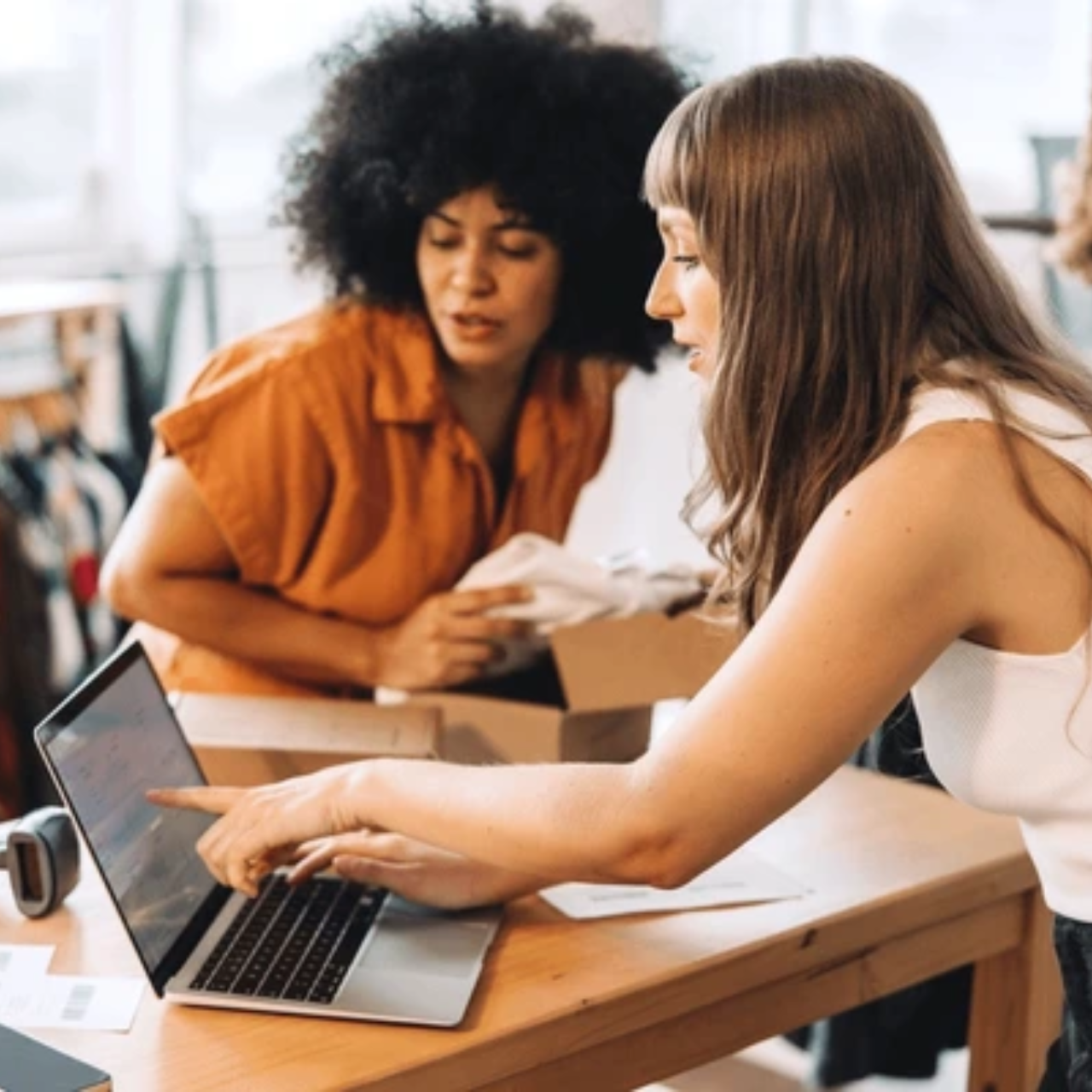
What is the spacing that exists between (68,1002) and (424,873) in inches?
12.2

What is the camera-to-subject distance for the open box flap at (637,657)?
6.41 feet

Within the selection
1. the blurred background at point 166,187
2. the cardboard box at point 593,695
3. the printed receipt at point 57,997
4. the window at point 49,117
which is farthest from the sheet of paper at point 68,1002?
the window at point 49,117

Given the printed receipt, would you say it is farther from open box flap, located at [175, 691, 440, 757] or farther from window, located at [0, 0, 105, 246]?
window, located at [0, 0, 105, 246]

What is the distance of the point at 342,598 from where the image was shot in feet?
7.02

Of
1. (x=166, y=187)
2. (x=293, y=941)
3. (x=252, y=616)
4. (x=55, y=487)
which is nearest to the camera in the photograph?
(x=293, y=941)

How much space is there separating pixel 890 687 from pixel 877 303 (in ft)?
0.86

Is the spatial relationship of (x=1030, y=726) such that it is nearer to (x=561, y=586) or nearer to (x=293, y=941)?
(x=293, y=941)

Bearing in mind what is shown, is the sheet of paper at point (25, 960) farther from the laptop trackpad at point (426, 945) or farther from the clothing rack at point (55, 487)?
the clothing rack at point (55, 487)

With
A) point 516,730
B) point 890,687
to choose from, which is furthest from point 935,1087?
point 890,687

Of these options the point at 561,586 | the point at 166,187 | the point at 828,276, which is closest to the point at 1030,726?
the point at 828,276

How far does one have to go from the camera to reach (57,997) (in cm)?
144

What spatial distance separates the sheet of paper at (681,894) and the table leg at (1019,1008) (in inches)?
Answer: 11.7

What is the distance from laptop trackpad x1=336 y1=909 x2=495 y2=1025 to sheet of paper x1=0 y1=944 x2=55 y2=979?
236 mm

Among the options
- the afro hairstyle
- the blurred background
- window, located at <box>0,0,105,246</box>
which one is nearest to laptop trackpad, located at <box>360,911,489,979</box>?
the afro hairstyle
